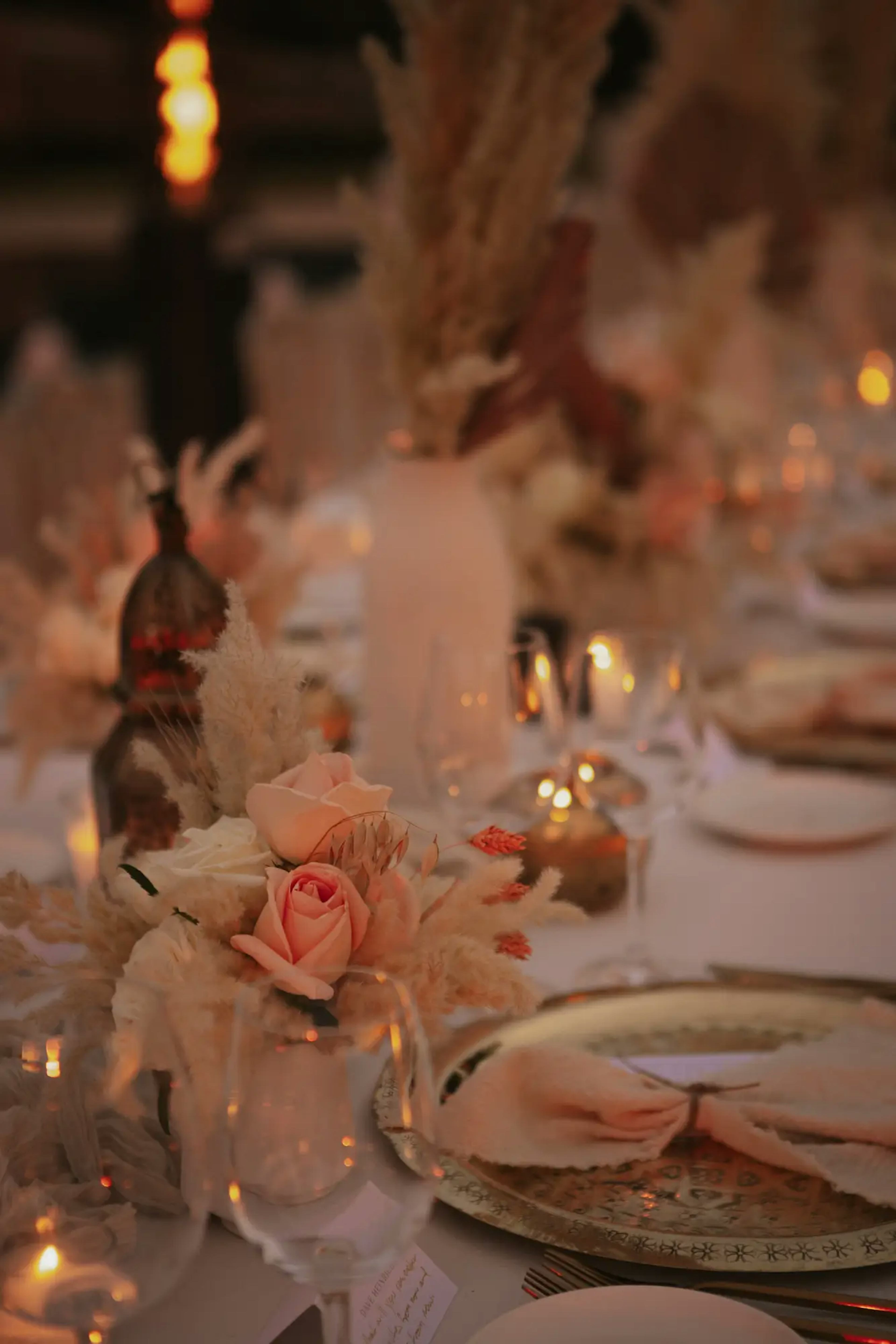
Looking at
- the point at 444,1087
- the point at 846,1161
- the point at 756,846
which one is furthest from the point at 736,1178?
the point at 756,846

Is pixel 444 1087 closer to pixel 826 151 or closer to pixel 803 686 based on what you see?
pixel 803 686

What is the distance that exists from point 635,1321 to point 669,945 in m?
0.53

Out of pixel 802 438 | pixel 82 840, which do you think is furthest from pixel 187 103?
pixel 82 840

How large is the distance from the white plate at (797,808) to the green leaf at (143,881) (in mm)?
773

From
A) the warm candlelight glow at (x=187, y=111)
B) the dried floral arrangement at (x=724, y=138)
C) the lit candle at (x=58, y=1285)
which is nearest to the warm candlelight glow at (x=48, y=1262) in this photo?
the lit candle at (x=58, y=1285)

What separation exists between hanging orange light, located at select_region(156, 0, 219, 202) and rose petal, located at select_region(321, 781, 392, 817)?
2314mm

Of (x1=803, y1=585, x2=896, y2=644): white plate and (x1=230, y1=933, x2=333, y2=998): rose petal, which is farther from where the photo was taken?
(x1=803, y1=585, x2=896, y2=644): white plate

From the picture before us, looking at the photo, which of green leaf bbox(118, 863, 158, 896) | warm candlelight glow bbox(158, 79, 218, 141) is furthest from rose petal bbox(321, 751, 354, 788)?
warm candlelight glow bbox(158, 79, 218, 141)

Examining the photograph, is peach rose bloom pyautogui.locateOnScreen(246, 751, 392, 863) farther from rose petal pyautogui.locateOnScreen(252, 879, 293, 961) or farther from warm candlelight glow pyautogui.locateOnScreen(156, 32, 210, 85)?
warm candlelight glow pyautogui.locateOnScreen(156, 32, 210, 85)

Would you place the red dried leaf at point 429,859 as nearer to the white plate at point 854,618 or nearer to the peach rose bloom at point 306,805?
the peach rose bloom at point 306,805

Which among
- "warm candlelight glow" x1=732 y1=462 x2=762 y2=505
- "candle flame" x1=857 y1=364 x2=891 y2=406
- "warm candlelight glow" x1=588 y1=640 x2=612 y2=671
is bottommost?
"warm candlelight glow" x1=588 y1=640 x2=612 y2=671

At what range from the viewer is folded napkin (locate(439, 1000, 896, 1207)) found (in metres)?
0.83

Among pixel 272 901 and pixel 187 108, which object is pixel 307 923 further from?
pixel 187 108

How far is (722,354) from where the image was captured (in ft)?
9.93
